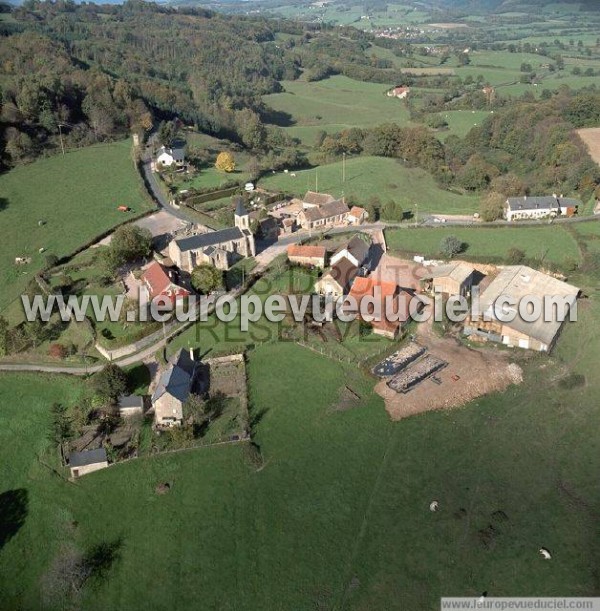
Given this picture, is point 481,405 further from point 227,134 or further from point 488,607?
point 227,134

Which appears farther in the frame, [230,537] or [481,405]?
[481,405]

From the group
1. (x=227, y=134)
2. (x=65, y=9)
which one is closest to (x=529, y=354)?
(x=227, y=134)

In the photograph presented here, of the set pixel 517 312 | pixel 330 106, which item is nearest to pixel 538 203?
pixel 517 312

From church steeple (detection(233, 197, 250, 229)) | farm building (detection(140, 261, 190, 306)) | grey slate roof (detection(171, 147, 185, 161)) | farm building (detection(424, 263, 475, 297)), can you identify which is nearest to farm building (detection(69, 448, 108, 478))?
farm building (detection(140, 261, 190, 306))

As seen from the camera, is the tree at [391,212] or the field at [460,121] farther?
the field at [460,121]

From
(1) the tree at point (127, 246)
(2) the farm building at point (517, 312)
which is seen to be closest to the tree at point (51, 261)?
(1) the tree at point (127, 246)

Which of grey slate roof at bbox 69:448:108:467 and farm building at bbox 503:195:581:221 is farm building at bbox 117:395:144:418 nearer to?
grey slate roof at bbox 69:448:108:467

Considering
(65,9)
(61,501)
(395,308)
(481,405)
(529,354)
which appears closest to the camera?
(61,501)

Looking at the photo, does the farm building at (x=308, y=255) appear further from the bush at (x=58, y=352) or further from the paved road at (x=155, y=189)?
the bush at (x=58, y=352)
